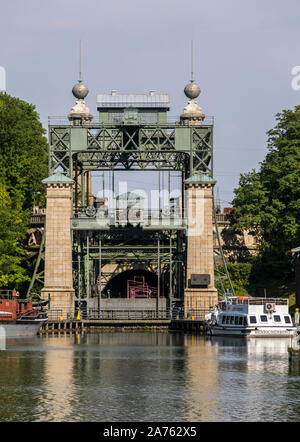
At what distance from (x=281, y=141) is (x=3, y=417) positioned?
7104 centimetres

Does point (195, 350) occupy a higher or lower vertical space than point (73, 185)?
lower

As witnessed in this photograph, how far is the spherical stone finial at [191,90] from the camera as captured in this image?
105438mm

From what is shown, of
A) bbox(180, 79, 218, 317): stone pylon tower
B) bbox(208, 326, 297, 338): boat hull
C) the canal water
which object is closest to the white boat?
bbox(208, 326, 297, 338): boat hull

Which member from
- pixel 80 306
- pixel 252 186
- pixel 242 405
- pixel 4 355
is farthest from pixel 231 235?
pixel 242 405

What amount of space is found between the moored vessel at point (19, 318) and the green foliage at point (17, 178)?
6.22m

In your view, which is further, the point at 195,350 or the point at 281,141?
the point at 281,141

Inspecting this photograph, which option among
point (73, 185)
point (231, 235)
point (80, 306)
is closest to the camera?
point (80, 306)

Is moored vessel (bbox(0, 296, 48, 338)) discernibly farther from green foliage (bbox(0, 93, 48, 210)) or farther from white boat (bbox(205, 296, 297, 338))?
white boat (bbox(205, 296, 297, 338))

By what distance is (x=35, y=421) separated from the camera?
119ft

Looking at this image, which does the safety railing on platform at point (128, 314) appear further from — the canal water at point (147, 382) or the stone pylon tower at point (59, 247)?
the canal water at point (147, 382)

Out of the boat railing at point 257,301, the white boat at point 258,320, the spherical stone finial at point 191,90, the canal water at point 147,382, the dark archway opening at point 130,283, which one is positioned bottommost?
the canal water at point 147,382

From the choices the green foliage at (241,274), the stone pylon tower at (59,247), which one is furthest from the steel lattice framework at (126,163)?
the green foliage at (241,274)

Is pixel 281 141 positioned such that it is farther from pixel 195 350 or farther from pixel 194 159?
pixel 195 350

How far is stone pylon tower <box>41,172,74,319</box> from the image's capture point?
9031 cm
